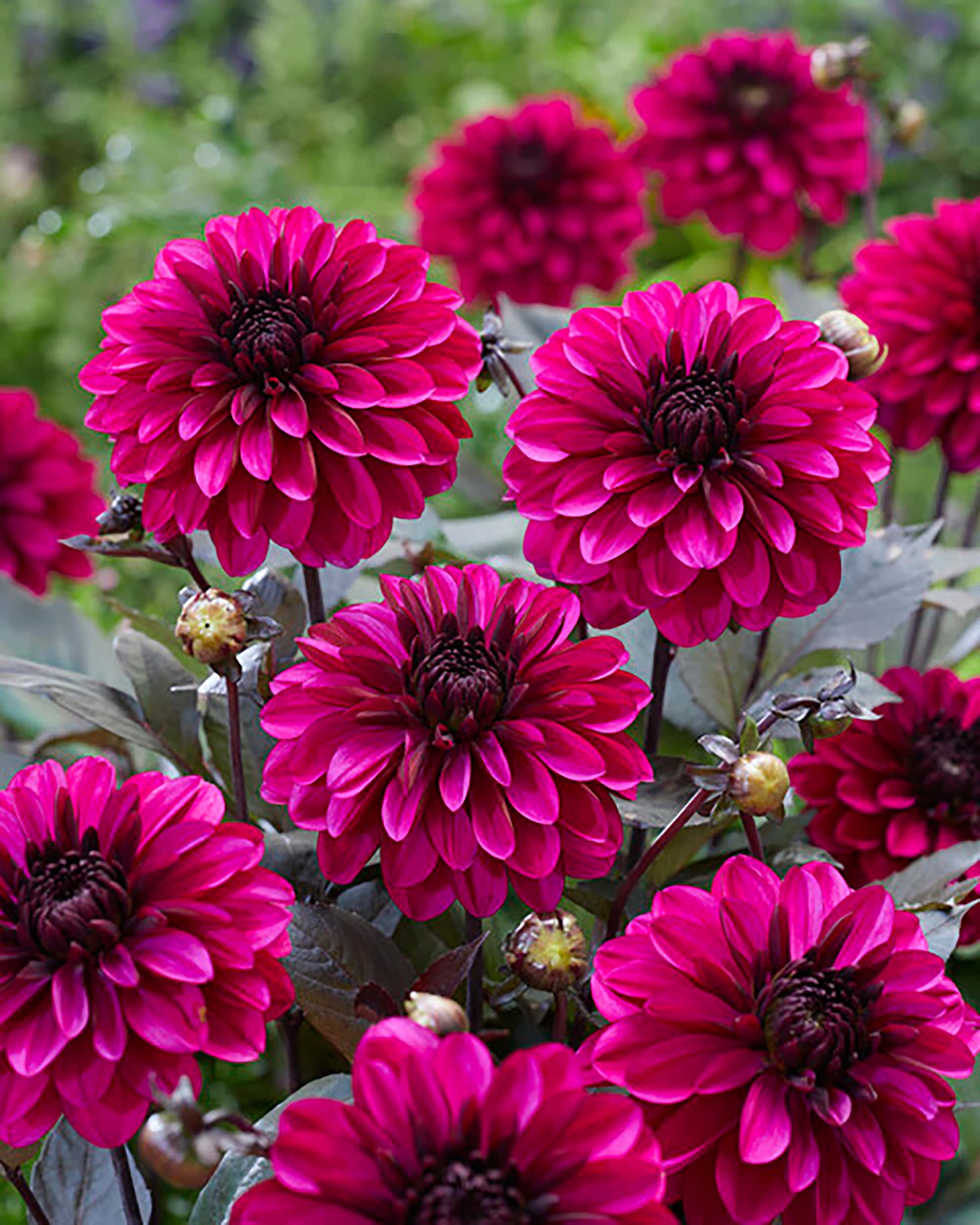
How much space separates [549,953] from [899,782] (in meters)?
0.19

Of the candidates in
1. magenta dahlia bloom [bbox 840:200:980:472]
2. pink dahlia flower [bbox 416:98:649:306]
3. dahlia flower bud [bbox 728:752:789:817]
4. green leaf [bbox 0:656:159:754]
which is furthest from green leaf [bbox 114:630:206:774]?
pink dahlia flower [bbox 416:98:649:306]

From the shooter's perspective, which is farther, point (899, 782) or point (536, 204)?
point (536, 204)

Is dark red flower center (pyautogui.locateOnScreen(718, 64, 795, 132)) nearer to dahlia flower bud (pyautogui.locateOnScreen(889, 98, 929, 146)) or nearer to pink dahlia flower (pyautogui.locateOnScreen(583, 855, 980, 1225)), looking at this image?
dahlia flower bud (pyautogui.locateOnScreen(889, 98, 929, 146))

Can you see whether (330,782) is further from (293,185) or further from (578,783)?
(293,185)

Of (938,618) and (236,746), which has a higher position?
(236,746)

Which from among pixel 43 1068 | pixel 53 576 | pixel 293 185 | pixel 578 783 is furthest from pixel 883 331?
pixel 293 185

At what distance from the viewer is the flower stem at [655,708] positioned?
41 centimetres

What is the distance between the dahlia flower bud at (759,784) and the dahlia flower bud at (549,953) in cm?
6

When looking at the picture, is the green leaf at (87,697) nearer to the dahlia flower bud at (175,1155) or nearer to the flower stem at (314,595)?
the flower stem at (314,595)

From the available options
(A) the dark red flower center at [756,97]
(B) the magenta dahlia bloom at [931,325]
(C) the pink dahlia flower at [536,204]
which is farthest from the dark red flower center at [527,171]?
(B) the magenta dahlia bloom at [931,325]

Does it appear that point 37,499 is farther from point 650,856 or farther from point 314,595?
point 650,856

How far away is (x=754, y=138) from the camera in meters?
0.79

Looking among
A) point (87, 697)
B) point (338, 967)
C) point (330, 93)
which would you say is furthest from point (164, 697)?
point (330, 93)

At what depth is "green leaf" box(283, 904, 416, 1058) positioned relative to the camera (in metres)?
0.37
